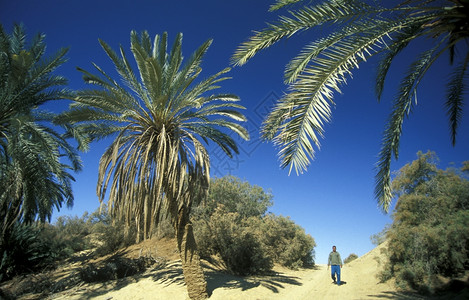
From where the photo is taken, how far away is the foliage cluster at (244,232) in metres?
13.4

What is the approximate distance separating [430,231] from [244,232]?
797 cm

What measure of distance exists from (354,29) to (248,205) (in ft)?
58.0

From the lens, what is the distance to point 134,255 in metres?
15.5

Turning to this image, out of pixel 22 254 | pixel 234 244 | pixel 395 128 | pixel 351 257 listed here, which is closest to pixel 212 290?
pixel 234 244

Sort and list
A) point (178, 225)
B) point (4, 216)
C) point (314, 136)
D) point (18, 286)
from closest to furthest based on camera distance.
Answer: point (314, 136) → point (178, 225) → point (18, 286) → point (4, 216)

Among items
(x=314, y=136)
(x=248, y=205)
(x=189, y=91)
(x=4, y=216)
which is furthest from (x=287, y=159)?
(x=248, y=205)

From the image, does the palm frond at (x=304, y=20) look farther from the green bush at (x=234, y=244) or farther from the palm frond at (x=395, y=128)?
the green bush at (x=234, y=244)

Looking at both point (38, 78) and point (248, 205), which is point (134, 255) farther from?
point (38, 78)

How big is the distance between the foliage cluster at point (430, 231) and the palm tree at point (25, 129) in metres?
14.5

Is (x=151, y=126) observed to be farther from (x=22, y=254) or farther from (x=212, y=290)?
(x=22, y=254)

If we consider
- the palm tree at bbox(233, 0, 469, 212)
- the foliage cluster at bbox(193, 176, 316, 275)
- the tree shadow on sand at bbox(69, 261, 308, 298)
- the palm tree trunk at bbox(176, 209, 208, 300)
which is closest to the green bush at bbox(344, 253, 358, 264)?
the foliage cluster at bbox(193, 176, 316, 275)

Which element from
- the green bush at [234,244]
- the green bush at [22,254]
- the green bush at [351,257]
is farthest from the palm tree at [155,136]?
the green bush at [351,257]

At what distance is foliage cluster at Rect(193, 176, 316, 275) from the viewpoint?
13.4 metres

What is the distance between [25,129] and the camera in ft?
32.4
